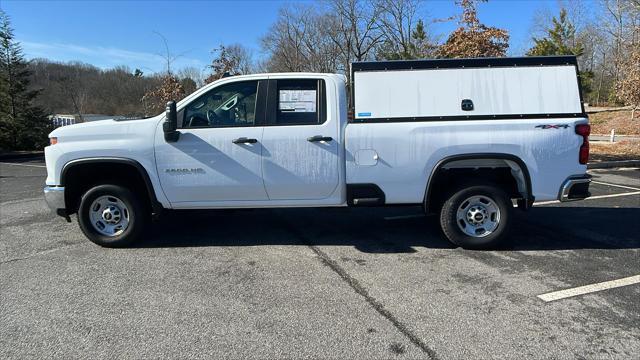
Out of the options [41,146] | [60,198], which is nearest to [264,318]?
[60,198]

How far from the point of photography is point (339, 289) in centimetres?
422

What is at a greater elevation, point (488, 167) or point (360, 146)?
point (360, 146)

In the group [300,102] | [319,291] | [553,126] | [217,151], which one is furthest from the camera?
[300,102]

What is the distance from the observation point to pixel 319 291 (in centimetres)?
418

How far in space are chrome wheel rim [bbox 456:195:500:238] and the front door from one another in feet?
7.54

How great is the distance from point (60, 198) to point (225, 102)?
219 centimetres

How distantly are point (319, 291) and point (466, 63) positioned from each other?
9.62 feet

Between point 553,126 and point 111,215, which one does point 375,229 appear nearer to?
point 553,126

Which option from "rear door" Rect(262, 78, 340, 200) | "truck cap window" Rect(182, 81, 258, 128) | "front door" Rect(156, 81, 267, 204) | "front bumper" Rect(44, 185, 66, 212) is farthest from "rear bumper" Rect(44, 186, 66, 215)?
"rear door" Rect(262, 78, 340, 200)

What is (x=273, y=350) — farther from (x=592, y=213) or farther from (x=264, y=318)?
(x=592, y=213)

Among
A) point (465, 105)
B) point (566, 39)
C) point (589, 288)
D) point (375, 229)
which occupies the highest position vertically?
point (566, 39)

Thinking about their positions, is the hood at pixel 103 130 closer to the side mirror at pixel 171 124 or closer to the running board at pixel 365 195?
Result: the side mirror at pixel 171 124

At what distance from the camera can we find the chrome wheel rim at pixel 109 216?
17.9 ft

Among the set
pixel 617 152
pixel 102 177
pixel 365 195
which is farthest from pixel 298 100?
pixel 617 152
